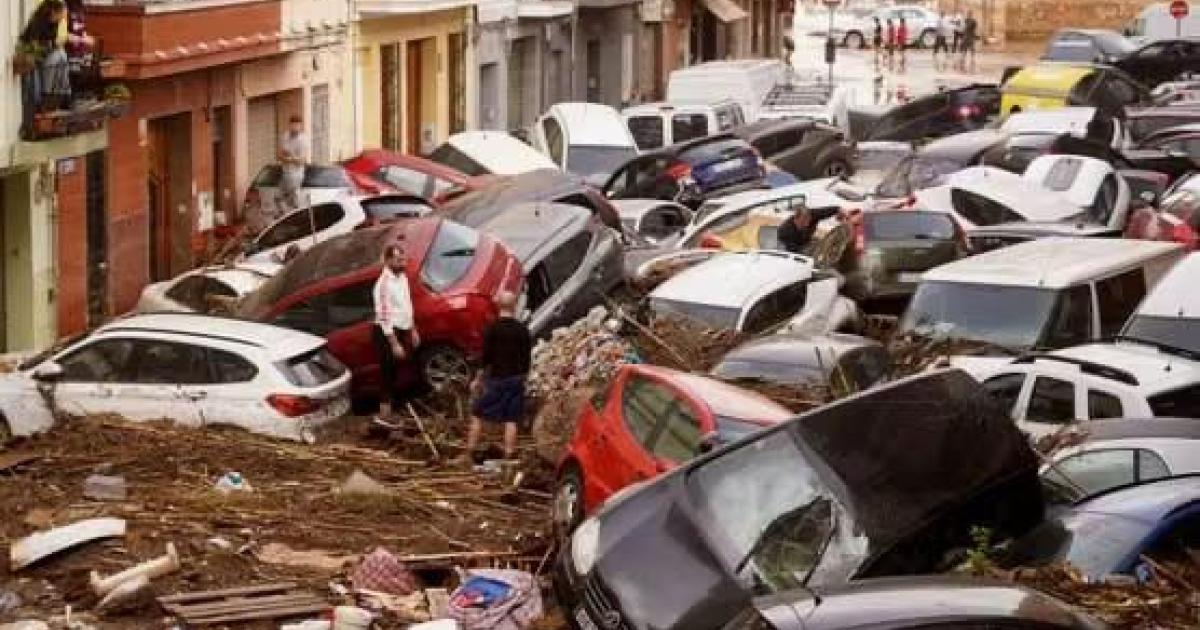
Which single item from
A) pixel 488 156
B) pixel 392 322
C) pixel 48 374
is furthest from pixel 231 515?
pixel 488 156

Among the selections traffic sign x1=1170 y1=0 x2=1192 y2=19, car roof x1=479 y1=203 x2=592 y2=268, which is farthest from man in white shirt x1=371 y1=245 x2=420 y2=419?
traffic sign x1=1170 y1=0 x2=1192 y2=19

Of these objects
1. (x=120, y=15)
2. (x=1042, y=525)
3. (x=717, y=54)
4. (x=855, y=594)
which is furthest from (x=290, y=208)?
(x=717, y=54)

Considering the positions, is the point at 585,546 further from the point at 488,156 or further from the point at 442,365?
the point at 488,156

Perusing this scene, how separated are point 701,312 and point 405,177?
11478mm

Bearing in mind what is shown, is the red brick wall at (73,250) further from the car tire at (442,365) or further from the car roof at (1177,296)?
the car roof at (1177,296)

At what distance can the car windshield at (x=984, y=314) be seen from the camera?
19.9 m

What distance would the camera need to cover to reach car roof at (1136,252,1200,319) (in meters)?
19.3

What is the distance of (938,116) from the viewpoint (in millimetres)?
42281

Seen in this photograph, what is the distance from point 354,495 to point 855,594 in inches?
268

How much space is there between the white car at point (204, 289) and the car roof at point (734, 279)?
13.6 feet

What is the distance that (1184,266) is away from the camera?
2008cm

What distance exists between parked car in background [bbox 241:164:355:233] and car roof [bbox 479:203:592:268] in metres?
6.31

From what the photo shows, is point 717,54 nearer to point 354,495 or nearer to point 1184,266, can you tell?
point 1184,266

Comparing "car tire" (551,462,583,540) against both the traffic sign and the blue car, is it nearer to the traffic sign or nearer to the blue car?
the blue car
